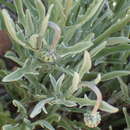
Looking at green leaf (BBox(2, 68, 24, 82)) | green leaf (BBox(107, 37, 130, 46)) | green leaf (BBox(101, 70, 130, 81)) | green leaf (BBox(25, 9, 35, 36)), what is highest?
green leaf (BBox(25, 9, 35, 36))

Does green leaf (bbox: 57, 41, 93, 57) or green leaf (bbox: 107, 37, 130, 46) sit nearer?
green leaf (bbox: 57, 41, 93, 57)

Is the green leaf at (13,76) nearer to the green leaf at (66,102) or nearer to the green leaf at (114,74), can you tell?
the green leaf at (66,102)

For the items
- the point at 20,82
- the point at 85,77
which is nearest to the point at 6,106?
the point at 20,82

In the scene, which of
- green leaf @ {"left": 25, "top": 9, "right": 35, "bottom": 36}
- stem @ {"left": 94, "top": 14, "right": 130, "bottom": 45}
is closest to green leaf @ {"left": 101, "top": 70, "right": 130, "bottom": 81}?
stem @ {"left": 94, "top": 14, "right": 130, "bottom": 45}

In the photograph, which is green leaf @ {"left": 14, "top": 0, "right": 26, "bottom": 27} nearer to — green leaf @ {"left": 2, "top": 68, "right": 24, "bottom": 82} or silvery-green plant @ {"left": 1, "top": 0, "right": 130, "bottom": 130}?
silvery-green plant @ {"left": 1, "top": 0, "right": 130, "bottom": 130}

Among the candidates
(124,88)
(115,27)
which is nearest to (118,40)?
(115,27)

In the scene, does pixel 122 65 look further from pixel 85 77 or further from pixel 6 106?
pixel 6 106

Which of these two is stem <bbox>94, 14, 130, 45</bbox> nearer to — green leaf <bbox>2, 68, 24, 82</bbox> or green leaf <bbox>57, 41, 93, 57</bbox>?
green leaf <bbox>57, 41, 93, 57</bbox>

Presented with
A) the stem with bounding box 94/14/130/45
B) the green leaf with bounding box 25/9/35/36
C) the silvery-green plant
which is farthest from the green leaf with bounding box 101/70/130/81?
the green leaf with bounding box 25/9/35/36

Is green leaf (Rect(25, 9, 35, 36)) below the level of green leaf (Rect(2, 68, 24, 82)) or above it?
above
